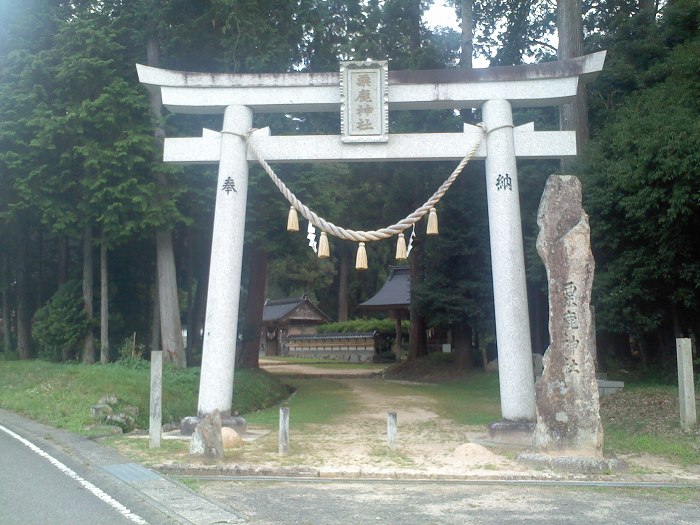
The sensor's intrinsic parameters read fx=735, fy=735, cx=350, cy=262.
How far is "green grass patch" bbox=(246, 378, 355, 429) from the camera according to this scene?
15.4m

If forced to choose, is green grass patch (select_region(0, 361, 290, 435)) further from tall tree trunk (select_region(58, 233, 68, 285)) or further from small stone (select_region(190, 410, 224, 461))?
tall tree trunk (select_region(58, 233, 68, 285))

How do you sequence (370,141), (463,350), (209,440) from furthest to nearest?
1. (463,350)
2. (370,141)
3. (209,440)

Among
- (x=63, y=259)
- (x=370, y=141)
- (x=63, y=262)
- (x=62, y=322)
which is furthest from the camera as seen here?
(x=63, y=259)

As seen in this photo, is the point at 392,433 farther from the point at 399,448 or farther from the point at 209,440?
the point at 209,440

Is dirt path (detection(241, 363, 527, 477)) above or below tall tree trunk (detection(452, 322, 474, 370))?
below

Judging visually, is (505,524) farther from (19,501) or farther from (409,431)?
(409,431)

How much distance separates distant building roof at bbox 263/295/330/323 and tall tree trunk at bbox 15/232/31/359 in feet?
82.0

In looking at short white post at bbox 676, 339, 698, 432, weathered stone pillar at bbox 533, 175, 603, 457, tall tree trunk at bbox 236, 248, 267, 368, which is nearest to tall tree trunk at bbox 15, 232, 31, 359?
tall tree trunk at bbox 236, 248, 267, 368

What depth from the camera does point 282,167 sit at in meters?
20.6

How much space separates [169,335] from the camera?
21078 millimetres

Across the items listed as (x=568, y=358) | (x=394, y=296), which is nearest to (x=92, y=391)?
(x=568, y=358)

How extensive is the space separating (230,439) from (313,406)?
7.34m

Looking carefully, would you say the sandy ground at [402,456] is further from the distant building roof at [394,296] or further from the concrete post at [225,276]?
the distant building roof at [394,296]

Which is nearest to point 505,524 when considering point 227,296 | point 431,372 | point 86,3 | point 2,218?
point 227,296
